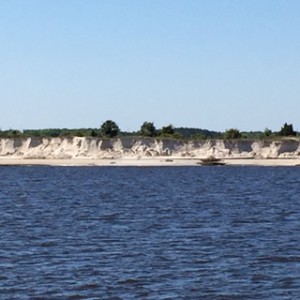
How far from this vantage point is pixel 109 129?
478 ft

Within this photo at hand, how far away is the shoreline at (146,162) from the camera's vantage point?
119250 mm

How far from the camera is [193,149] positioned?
126562 mm

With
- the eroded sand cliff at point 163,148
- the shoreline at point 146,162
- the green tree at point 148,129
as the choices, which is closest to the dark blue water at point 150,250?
the shoreline at point 146,162

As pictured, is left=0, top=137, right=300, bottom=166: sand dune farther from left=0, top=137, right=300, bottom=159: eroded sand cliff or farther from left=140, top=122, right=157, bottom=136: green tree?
left=140, top=122, right=157, bottom=136: green tree

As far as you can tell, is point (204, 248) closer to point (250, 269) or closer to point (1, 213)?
point (250, 269)

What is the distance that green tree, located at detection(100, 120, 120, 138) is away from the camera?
14525cm

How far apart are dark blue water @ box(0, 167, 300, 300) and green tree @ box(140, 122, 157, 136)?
94.5 m

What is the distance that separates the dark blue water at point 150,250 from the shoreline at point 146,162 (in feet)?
241

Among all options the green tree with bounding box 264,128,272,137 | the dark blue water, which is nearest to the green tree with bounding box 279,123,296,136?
the green tree with bounding box 264,128,272,137

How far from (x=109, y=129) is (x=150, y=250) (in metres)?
120

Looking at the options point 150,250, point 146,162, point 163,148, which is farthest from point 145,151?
point 150,250

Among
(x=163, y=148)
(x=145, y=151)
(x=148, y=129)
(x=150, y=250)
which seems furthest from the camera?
(x=148, y=129)

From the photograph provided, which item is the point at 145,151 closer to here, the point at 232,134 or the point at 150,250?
the point at 232,134

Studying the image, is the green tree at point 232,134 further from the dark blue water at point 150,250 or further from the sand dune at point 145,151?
the dark blue water at point 150,250
